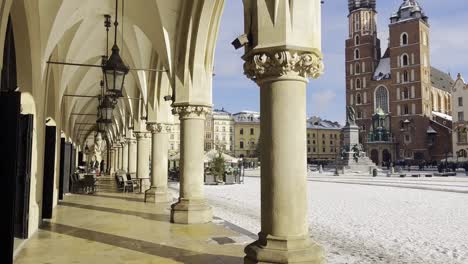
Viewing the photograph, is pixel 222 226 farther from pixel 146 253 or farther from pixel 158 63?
pixel 158 63

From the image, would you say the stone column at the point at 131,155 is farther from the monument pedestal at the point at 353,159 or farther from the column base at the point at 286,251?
the monument pedestal at the point at 353,159

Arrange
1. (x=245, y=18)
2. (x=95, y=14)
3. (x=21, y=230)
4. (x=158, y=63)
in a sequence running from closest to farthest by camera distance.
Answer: (x=245, y=18), (x=21, y=230), (x=95, y=14), (x=158, y=63)

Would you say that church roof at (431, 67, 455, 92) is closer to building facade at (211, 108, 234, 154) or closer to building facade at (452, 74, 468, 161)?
building facade at (452, 74, 468, 161)

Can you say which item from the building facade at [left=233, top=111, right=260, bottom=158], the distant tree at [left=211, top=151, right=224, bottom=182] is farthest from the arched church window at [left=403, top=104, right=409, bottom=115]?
the distant tree at [left=211, top=151, right=224, bottom=182]

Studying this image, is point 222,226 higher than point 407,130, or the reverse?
point 407,130

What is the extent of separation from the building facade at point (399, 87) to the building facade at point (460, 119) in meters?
4.47

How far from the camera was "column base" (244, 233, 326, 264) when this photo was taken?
4648mm

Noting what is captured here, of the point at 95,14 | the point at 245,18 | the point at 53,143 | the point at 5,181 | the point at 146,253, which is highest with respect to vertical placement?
the point at 95,14

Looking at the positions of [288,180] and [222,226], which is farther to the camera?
[222,226]

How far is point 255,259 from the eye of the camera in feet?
15.8

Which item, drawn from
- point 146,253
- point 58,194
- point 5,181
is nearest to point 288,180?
point 146,253

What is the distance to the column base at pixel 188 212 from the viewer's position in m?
9.45

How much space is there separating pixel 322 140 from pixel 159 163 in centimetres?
9376

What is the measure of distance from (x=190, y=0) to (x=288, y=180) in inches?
231
